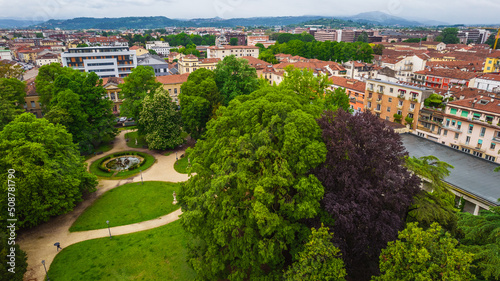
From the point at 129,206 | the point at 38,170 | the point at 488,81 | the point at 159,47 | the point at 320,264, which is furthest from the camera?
the point at 159,47

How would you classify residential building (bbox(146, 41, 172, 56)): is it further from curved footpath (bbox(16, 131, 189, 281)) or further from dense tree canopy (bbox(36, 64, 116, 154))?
curved footpath (bbox(16, 131, 189, 281))

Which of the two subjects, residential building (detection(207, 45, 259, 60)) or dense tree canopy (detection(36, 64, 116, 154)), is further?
residential building (detection(207, 45, 259, 60))

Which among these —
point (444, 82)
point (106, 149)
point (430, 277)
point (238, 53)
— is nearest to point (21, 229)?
point (106, 149)

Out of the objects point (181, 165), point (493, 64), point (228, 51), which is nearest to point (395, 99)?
point (181, 165)

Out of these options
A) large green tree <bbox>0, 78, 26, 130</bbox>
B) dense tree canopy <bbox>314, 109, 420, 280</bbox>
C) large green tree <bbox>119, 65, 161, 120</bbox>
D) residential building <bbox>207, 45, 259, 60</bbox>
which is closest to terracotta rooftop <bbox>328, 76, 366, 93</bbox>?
large green tree <bbox>119, 65, 161, 120</bbox>

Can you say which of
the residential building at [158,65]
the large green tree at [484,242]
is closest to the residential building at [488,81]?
the large green tree at [484,242]

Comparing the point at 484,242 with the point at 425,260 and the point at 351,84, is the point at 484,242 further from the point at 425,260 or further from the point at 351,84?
the point at 351,84

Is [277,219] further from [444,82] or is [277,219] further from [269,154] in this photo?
[444,82]
